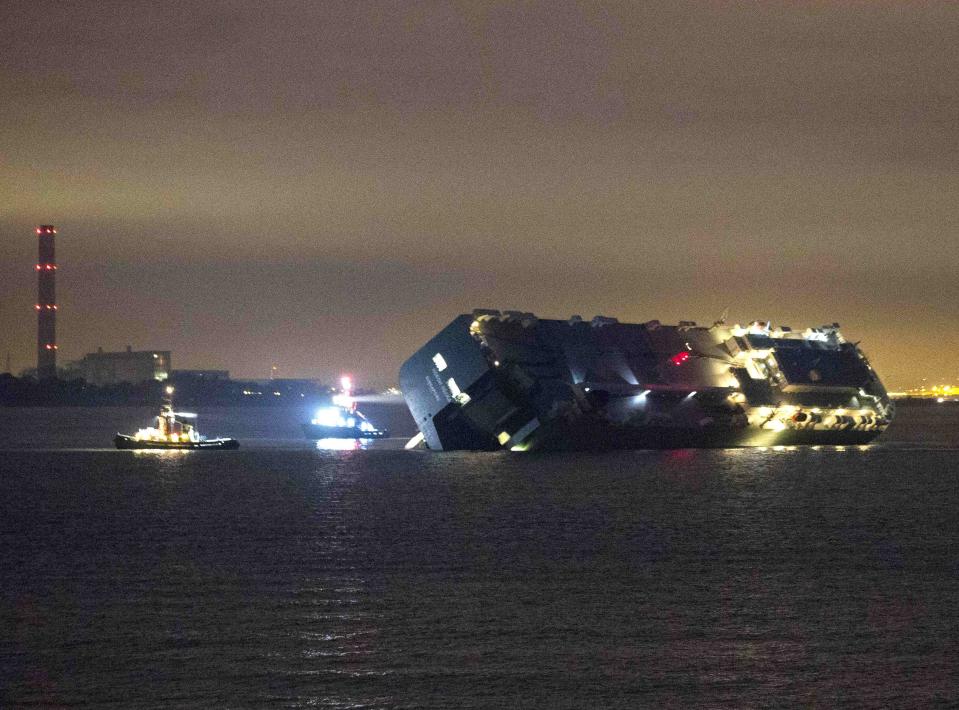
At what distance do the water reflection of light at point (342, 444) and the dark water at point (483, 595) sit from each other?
4563 centimetres

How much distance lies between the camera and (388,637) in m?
25.3

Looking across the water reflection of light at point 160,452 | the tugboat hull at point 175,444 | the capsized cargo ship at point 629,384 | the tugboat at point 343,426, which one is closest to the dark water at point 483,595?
the capsized cargo ship at point 629,384

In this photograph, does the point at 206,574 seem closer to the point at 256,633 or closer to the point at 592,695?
the point at 256,633

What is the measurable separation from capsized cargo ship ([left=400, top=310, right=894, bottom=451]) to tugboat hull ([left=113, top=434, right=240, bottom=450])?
23982mm

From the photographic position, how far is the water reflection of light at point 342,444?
111 metres

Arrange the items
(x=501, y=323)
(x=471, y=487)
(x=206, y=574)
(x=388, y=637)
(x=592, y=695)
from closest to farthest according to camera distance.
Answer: (x=592, y=695), (x=388, y=637), (x=206, y=574), (x=471, y=487), (x=501, y=323)

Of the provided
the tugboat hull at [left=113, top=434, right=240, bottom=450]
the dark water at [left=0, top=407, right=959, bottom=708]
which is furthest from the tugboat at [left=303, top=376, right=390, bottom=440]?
the dark water at [left=0, top=407, right=959, bottom=708]

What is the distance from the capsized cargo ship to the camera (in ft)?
235

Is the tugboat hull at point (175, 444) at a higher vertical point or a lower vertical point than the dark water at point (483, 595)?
higher

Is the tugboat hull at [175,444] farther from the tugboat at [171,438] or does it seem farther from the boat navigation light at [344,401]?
the boat navigation light at [344,401]

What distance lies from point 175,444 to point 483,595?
68401 mm

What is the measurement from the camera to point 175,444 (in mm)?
95750

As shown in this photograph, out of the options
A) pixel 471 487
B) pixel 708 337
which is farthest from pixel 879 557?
pixel 708 337

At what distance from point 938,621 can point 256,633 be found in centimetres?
1279
